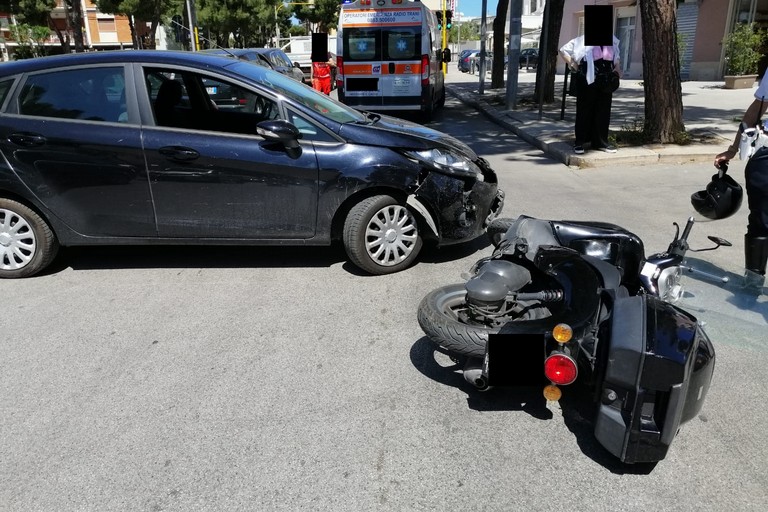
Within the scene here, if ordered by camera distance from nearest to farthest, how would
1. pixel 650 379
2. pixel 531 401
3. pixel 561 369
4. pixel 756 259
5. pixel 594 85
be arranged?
1. pixel 650 379
2. pixel 561 369
3. pixel 531 401
4. pixel 756 259
5. pixel 594 85

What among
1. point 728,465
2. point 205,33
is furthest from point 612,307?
point 205,33

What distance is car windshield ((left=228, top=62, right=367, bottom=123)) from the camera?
4.98 metres

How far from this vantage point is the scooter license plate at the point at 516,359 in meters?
2.72

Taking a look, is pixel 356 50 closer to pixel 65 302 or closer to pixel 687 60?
pixel 65 302

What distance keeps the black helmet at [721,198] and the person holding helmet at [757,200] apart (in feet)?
0.31

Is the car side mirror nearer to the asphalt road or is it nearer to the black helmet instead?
the asphalt road

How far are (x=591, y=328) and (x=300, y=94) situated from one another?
339 cm

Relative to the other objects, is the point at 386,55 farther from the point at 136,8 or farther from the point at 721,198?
the point at 136,8

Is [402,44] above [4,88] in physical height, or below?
above

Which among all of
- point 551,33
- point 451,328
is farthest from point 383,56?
point 451,328

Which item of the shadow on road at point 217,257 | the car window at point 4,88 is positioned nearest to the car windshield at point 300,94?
the shadow on road at point 217,257

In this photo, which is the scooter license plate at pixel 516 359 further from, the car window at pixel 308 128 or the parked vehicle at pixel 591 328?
the car window at pixel 308 128

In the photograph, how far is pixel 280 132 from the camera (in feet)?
15.1

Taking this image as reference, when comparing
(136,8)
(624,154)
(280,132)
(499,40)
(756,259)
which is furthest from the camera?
(136,8)
